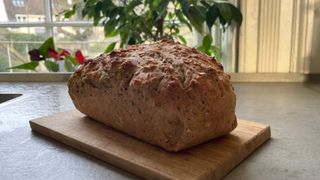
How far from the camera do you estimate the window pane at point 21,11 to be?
8.45ft

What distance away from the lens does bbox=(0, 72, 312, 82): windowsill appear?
3.79 ft

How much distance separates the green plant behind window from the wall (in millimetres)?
85

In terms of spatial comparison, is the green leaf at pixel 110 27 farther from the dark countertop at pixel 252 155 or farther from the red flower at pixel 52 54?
the dark countertop at pixel 252 155

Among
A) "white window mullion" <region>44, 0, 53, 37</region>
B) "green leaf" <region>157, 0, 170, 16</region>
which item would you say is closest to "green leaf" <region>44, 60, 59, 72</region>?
"green leaf" <region>157, 0, 170, 16</region>

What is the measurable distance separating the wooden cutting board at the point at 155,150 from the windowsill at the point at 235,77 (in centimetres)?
55

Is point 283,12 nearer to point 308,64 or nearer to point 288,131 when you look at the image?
point 308,64

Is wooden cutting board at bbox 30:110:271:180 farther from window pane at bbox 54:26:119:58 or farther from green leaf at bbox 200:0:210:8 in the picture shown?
window pane at bbox 54:26:119:58

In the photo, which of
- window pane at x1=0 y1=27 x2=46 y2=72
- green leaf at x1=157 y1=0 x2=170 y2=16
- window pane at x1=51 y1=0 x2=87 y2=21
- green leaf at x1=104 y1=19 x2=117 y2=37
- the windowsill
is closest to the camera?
green leaf at x1=157 y1=0 x2=170 y2=16

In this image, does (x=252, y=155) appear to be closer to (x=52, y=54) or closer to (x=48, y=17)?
(x=52, y=54)

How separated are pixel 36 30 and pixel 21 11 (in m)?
0.17

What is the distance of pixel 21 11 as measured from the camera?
262 cm

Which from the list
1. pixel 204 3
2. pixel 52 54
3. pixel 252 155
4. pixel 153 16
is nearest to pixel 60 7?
pixel 52 54

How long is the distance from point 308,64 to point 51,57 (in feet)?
3.08

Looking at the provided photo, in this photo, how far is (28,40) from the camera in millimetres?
2686
